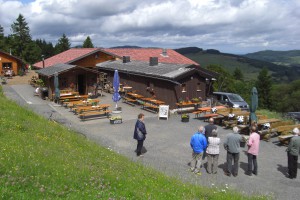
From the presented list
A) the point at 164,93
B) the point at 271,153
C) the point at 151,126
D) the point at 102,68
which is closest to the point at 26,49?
the point at 102,68

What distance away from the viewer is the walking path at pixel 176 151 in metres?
10.8

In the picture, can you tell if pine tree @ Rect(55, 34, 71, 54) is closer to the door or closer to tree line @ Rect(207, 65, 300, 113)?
tree line @ Rect(207, 65, 300, 113)

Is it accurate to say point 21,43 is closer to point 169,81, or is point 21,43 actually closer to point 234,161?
point 169,81

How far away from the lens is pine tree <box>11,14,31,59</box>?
67.5 metres

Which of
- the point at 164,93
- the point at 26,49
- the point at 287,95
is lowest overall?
the point at 287,95

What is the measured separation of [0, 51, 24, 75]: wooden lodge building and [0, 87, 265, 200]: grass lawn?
38.3m

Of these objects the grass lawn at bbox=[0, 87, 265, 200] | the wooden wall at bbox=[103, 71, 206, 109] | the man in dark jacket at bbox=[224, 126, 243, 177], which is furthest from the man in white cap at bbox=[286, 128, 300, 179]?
the wooden wall at bbox=[103, 71, 206, 109]

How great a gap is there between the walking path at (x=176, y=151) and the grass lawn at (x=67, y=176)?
253 cm

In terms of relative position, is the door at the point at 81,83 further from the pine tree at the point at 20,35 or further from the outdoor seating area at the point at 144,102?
the pine tree at the point at 20,35

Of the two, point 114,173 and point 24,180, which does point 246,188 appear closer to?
point 114,173

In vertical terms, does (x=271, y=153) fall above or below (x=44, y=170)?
below

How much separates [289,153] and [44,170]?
877cm

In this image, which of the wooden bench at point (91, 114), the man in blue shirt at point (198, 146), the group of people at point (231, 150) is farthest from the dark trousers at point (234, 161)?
the wooden bench at point (91, 114)

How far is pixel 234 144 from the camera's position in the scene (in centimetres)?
1143
